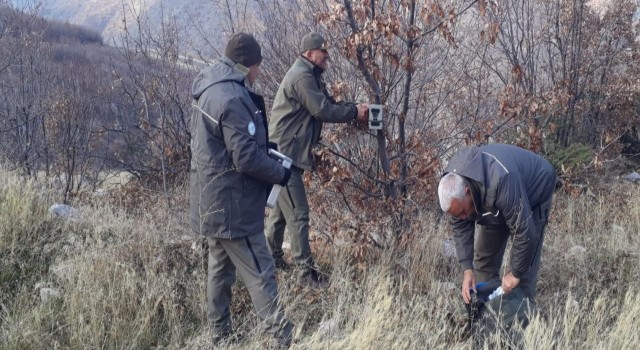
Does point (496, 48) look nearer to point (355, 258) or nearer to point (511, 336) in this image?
point (355, 258)

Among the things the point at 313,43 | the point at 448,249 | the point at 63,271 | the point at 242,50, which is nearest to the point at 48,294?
the point at 63,271

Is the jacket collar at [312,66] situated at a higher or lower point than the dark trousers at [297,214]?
higher

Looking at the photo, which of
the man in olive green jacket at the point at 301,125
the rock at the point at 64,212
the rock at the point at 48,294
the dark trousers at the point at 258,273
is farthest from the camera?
the rock at the point at 64,212

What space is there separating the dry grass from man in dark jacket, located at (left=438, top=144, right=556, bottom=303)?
1.20 ft

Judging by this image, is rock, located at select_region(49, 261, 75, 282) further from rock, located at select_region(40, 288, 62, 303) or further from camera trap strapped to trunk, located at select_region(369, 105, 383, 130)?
camera trap strapped to trunk, located at select_region(369, 105, 383, 130)

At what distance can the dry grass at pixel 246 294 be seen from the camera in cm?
379

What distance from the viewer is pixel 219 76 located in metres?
3.79

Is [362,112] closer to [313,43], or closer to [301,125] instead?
[301,125]

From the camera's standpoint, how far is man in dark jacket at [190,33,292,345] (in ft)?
12.0

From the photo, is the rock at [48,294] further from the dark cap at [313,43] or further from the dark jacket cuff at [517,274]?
the dark jacket cuff at [517,274]

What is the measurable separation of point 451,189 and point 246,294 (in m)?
1.71

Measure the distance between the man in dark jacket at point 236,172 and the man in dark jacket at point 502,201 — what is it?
3.42 feet

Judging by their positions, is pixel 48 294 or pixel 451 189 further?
pixel 48 294

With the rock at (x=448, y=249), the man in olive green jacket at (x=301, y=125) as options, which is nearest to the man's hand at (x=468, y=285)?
the rock at (x=448, y=249)
